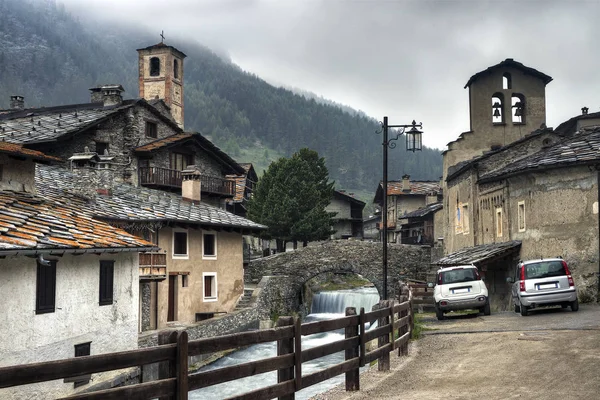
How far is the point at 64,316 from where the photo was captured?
2022 cm

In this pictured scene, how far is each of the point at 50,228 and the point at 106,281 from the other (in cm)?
334

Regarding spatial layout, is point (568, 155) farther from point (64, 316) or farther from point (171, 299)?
point (64, 316)

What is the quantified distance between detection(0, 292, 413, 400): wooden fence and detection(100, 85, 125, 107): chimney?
3932 centimetres

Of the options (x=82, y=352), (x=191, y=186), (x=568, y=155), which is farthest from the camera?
(x=191, y=186)

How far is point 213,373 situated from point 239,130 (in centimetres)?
17703

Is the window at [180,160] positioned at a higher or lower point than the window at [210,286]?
higher

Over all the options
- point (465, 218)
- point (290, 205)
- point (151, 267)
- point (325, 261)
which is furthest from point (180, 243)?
point (290, 205)

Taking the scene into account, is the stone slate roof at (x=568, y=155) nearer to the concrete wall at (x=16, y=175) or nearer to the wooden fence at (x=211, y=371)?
the wooden fence at (x=211, y=371)

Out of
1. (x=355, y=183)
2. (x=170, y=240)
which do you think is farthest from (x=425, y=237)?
(x=355, y=183)

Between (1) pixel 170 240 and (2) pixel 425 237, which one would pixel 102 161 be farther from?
(2) pixel 425 237

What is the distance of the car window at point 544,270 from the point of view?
22.3 m

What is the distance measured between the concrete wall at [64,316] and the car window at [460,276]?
1006 cm

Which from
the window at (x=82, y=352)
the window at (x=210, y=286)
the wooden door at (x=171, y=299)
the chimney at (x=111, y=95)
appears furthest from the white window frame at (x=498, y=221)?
the chimney at (x=111, y=95)

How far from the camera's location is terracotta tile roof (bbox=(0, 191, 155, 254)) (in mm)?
17617
